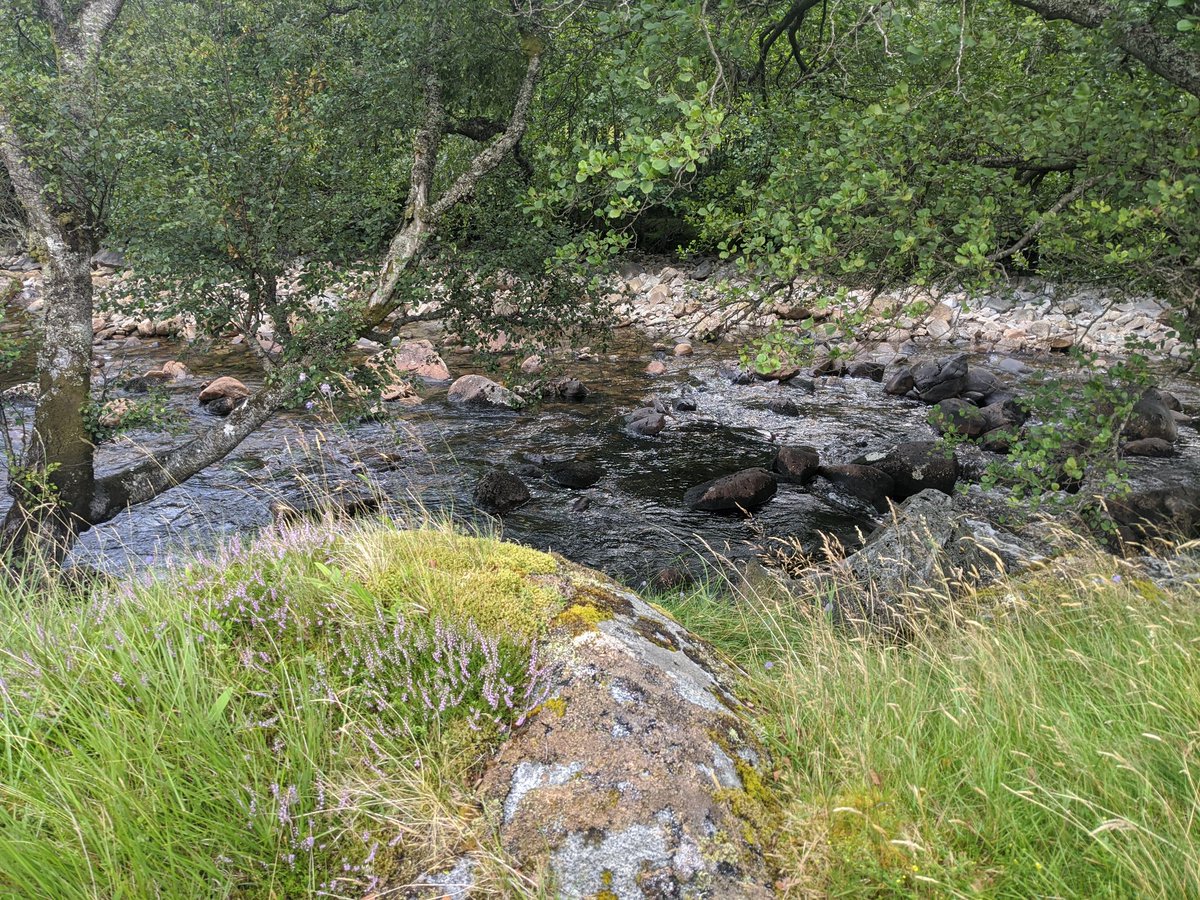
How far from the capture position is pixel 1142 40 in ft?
16.0

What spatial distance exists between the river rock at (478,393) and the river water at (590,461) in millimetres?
336

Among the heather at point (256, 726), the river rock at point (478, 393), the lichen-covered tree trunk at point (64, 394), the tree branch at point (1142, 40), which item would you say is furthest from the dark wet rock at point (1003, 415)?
the lichen-covered tree trunk at point (64, 394)

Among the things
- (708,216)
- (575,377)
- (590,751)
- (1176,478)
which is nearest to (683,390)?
(575,377)

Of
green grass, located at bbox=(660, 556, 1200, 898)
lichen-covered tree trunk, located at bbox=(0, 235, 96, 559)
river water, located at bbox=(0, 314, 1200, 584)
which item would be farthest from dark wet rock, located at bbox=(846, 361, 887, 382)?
lichen-covered tree trunk, located at bbox=(0, 235, 96, 559)

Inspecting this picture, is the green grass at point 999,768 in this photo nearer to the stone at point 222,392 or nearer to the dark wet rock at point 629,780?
the dark wet rock at point 629,780

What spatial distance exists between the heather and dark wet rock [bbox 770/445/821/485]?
29.6 ft

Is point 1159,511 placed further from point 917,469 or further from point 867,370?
point 867,370

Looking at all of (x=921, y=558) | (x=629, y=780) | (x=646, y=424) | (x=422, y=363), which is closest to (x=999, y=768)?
(x=629, y=780)

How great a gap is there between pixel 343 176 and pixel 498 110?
3.23 metres

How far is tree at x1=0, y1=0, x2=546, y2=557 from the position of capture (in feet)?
23.7

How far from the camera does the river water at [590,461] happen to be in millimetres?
9500

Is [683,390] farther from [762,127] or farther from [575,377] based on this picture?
[762,127]

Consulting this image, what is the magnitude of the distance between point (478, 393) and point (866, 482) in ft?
28.3

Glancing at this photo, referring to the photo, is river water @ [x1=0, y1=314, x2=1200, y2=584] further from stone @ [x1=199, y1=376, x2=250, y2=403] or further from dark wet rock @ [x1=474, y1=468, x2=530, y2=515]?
stone @ [x1=199, y1=376, x2=250, y2=403]
